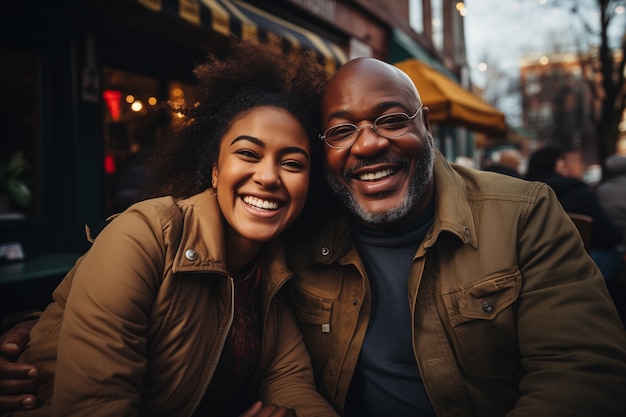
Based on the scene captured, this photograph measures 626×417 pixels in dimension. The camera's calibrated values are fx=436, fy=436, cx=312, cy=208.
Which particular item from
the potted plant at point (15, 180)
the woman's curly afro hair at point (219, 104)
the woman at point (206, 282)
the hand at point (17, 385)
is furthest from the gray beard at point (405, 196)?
the potted plant at point (15, 180)

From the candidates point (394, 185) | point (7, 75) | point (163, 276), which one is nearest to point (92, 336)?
point (163, 276)

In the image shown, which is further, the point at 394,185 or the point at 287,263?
the point at 287,263

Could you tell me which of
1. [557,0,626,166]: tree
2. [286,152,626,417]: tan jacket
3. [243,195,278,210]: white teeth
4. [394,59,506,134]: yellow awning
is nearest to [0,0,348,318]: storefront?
[243,195,278,210]: white teeth

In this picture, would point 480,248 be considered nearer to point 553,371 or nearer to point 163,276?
point 553,371

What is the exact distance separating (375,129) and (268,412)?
1339 mm

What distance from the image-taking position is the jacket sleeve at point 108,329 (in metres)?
1.45

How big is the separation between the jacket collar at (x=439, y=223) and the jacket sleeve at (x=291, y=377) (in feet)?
1.02

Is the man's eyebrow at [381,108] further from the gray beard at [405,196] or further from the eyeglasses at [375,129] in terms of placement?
the gray beard at [405,196]

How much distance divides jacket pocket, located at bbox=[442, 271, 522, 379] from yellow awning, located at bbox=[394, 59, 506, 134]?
167 inches

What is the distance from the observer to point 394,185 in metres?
2.08

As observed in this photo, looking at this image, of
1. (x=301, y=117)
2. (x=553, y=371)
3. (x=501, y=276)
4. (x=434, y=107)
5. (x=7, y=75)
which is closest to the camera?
(x=553, y=371)

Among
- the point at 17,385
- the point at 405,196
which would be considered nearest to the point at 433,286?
the point at 405,196

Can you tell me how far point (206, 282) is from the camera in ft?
5.92

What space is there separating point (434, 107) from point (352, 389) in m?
4.51
